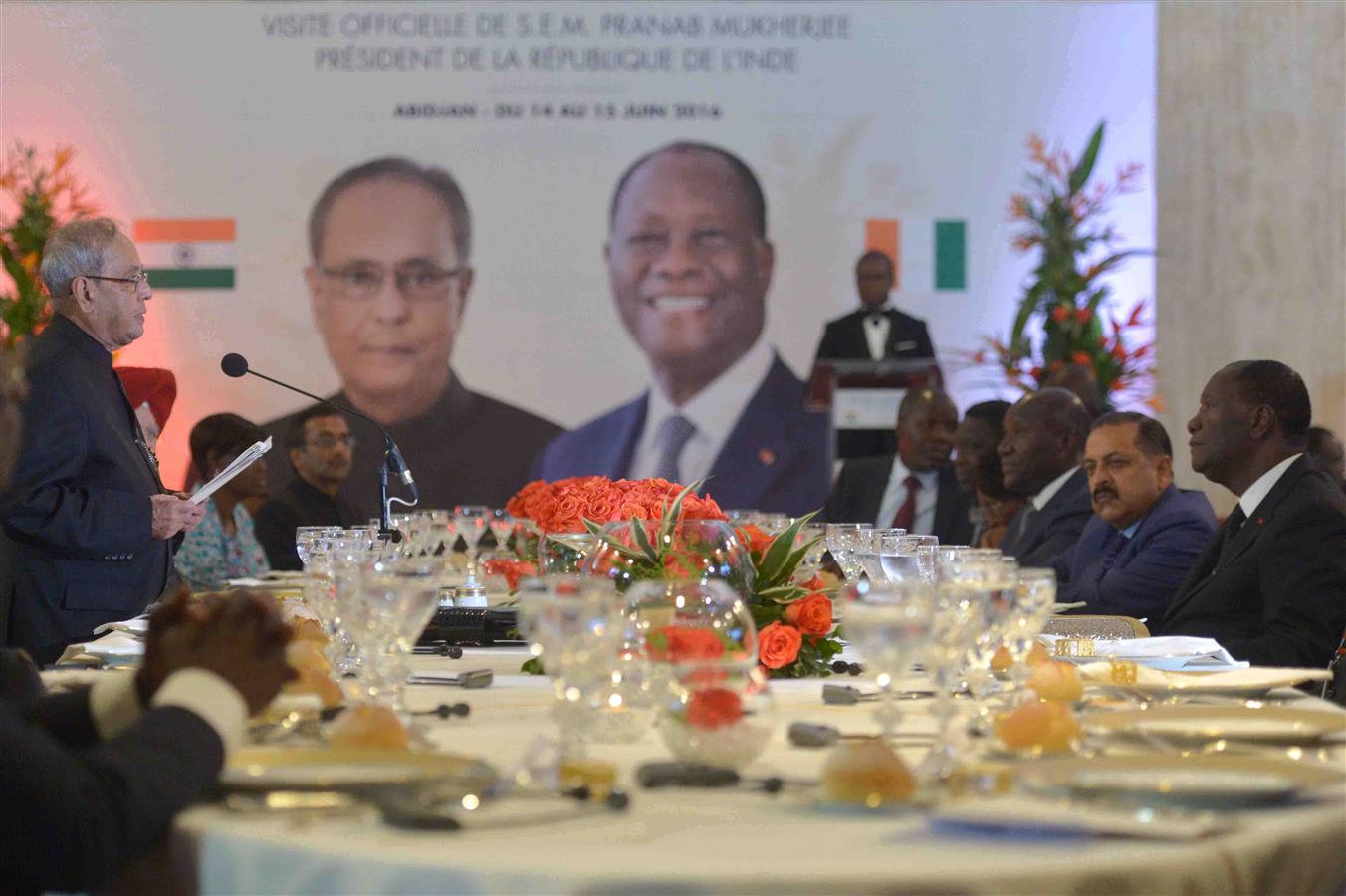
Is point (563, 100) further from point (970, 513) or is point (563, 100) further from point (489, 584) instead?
point (489, 584)

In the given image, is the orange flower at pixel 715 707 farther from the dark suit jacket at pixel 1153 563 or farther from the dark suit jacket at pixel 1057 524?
the dark suit jacket at pixel 1057 524

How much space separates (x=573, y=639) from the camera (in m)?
1.87

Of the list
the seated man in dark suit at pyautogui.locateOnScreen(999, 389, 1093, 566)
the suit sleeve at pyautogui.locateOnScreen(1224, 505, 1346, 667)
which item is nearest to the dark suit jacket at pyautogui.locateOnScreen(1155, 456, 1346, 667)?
the suit sleeve at pyautogui.locateOnScreen(1224, 505, 1346, 667)

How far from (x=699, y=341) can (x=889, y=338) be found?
97 cm

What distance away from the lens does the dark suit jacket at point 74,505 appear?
13.7ft

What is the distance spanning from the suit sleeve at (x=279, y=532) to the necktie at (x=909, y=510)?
2.50 metres

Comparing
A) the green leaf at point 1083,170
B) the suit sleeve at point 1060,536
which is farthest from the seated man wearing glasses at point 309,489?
the green leaf at point 1083,170

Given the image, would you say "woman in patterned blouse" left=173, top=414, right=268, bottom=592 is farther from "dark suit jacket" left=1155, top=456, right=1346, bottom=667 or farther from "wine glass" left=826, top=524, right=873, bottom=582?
"dark suit jacket" left=1155, top=456, right=1346, bottom=667

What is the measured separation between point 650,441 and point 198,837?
730 centimetres

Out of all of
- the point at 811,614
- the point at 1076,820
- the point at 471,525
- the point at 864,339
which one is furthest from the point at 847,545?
the point at 864,339

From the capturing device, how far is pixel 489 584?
4.76 metres

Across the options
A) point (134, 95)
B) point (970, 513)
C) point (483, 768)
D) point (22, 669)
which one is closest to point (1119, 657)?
point (483, 768)

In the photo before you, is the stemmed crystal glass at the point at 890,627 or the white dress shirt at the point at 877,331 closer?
the stemmed crystal glass at the point at 890,627

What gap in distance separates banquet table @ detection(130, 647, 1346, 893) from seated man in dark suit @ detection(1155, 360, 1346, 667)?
6.65ft
